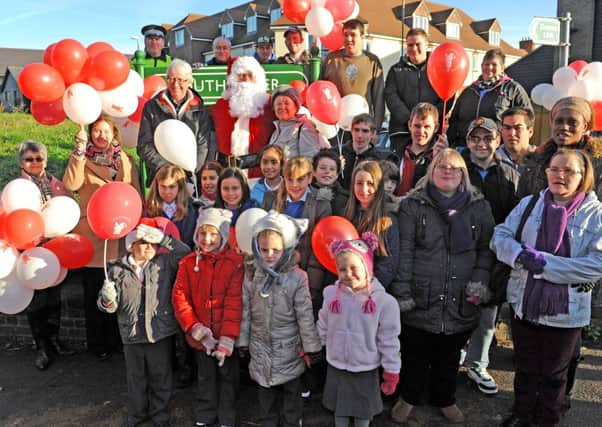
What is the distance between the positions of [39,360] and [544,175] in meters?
4.17

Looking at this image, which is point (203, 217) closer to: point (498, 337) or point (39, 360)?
point (39, 360)

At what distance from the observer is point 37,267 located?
3.57 metres

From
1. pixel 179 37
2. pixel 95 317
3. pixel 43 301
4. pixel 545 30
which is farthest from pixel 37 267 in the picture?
pixel 179 37

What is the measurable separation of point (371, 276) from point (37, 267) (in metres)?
2.43

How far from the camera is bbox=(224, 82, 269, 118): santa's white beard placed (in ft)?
16.1

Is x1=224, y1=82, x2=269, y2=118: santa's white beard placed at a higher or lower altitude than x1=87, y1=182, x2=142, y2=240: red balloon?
higher

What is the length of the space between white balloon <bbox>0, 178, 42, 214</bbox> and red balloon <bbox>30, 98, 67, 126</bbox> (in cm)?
84

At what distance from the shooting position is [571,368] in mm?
3197

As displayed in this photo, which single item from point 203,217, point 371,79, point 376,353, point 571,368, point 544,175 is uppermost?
point 371,79

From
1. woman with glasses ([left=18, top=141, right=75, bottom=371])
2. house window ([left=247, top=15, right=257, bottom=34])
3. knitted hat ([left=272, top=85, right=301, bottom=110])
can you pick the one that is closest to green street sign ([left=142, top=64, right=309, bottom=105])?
knitted hat ([left=272, top=85, right=301, bottom=110])

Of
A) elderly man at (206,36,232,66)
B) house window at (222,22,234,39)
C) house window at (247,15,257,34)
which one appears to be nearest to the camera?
elderly man at (206,36,232,66)

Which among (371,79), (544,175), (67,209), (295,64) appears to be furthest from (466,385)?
(295,64)

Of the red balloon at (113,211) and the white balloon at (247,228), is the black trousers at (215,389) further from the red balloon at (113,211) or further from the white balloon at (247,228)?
the red balloon at (113,211)

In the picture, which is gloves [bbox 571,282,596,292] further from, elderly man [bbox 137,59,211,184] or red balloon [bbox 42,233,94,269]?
red balloon [bbox 42,233,94,269]
